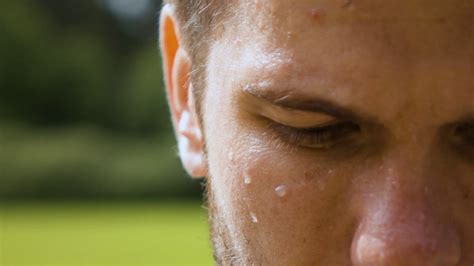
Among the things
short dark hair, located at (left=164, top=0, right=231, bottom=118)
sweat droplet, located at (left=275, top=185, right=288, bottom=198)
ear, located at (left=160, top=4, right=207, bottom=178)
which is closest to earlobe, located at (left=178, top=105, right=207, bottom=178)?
ear, located at (left=160, top=4, right=207, bottom=178)

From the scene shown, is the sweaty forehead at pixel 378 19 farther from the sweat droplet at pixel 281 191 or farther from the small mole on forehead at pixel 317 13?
the sweat droplet at pixel 281 191

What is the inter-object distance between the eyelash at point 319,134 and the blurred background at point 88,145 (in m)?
10.4

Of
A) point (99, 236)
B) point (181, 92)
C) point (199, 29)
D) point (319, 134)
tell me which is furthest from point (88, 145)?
point (319, 134)

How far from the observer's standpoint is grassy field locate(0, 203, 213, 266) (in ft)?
41.9

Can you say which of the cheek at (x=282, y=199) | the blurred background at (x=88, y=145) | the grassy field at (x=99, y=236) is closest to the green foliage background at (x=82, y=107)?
the blurred background at (x=88, y=145)

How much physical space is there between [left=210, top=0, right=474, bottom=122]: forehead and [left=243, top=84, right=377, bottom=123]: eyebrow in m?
0.02

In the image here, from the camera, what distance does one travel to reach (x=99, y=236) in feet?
50.0

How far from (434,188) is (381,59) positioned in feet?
0.85

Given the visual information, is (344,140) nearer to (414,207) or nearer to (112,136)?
(414,207)

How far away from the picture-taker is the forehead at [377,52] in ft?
5.42

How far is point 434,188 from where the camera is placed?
5.48ft

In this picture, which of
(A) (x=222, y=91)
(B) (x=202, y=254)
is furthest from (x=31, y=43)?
(A) (x=222, y=91)

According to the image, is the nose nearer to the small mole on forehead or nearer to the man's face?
the man's face

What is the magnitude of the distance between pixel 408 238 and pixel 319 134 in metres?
0.27
